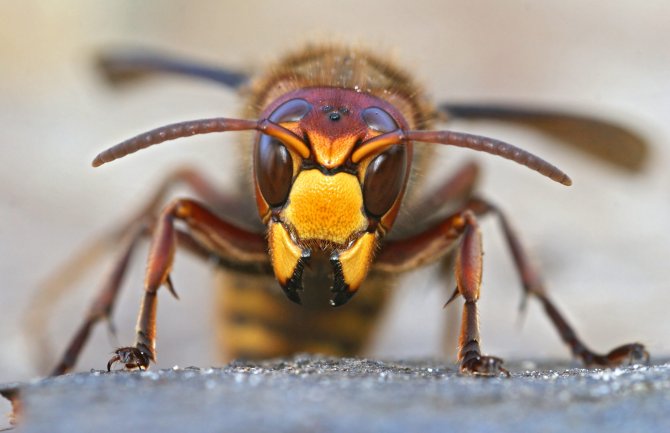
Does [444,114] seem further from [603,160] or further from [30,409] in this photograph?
[30,409]

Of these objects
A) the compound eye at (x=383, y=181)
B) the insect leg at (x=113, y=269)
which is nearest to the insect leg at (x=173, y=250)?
the insect leg at (x=113, y=269)

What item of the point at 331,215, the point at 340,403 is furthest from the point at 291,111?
the point at 340,403

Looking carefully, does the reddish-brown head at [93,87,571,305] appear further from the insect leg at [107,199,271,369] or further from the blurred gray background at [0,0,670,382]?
the blurred gray background at [0,0,670,382]

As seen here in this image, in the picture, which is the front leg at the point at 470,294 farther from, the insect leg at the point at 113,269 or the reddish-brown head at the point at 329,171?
the insect leg at the point at 113,269

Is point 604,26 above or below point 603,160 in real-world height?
above

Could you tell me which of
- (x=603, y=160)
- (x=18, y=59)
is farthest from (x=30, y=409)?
(x=18, y=59)

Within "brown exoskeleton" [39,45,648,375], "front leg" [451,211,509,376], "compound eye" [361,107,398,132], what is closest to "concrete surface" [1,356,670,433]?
"front leg" [451,211,509,376]
